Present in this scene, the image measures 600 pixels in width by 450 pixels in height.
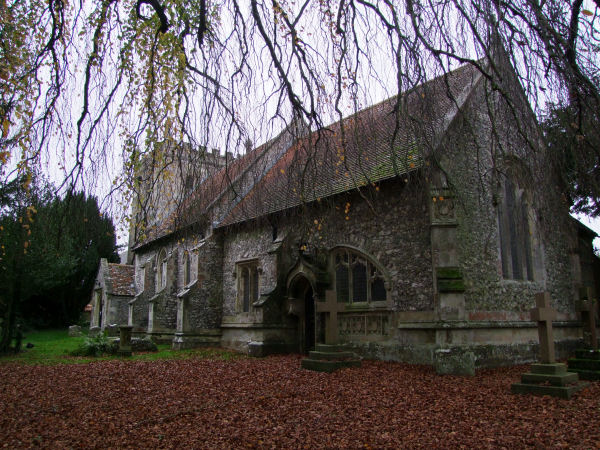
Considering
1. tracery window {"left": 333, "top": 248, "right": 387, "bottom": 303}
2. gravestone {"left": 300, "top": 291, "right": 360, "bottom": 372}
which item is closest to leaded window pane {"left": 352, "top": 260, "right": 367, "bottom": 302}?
tracery window {"left": 333, "top": 248, "right": 387, "bottom": 303}

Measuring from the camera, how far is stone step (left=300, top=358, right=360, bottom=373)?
10.2 metres

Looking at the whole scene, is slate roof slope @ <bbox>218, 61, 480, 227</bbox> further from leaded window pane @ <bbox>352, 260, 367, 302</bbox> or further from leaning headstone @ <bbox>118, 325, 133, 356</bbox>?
leaning headstone @ <bbox>118, 325, 133, 356</bbox>

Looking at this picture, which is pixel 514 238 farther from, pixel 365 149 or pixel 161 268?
pixel 161 268

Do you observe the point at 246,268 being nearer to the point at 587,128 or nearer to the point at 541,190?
the point at 541,190

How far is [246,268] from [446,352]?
884 cm

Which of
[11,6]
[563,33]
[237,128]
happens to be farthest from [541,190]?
[11,6]

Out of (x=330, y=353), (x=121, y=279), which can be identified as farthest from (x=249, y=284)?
(x=121, y=279)

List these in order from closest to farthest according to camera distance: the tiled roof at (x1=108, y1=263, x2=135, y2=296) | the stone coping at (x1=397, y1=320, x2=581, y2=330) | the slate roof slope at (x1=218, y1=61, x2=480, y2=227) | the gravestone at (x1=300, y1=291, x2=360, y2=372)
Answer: the slate roof slope at (x1=218, y1=61, x2=480, y2=227) → the stone coping at (x1=397, y1=320, x2=581, y2=330) → the gravestone at (x1=300, y1=291, x2=360, y2=372) → the tiled roof at (x1=108, y1=263, x2=135, y2=296)

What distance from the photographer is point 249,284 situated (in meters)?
16.7

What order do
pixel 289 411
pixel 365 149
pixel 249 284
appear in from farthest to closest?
pixel 249 284
pixel 365 149
pixel 289 411

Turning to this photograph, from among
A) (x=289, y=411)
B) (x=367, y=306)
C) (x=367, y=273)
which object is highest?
(x=367, y=273)

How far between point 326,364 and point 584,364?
5.32 meters

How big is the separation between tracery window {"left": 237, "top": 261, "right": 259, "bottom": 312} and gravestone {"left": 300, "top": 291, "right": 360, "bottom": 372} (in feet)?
18.1

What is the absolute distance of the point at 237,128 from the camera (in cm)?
526
